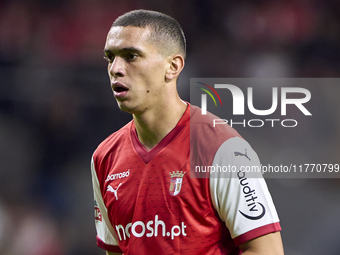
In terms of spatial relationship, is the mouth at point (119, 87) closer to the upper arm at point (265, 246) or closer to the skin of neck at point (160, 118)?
the skin of neck at point (160, 118)

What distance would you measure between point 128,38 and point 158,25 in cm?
22

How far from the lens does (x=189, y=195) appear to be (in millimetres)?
2488

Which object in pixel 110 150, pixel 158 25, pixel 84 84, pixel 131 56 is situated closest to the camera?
pixel 131 56

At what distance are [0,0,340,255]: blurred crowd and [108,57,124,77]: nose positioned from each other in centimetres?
269

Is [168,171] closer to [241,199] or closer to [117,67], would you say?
[241,199]

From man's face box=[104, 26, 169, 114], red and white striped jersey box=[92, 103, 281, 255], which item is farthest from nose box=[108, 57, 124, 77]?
red and white striped jersey box=[92, 103, 281, 255]

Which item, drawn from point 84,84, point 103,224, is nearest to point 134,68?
point 103,224

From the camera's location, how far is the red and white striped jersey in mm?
2418

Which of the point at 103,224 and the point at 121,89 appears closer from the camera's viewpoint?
the point at 121,89

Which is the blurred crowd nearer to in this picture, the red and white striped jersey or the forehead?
the red and white striped jersey

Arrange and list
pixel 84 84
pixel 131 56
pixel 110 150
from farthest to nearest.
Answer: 1. pixel 84 84
2. pixel 110 150
3. pixel 131 56

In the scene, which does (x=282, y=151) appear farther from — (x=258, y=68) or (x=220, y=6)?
(x=220, y=6)

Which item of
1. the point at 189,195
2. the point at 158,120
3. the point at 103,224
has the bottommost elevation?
the point at 103,224

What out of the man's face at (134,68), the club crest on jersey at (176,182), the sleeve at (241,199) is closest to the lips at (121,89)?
the man's face at (134,68)
